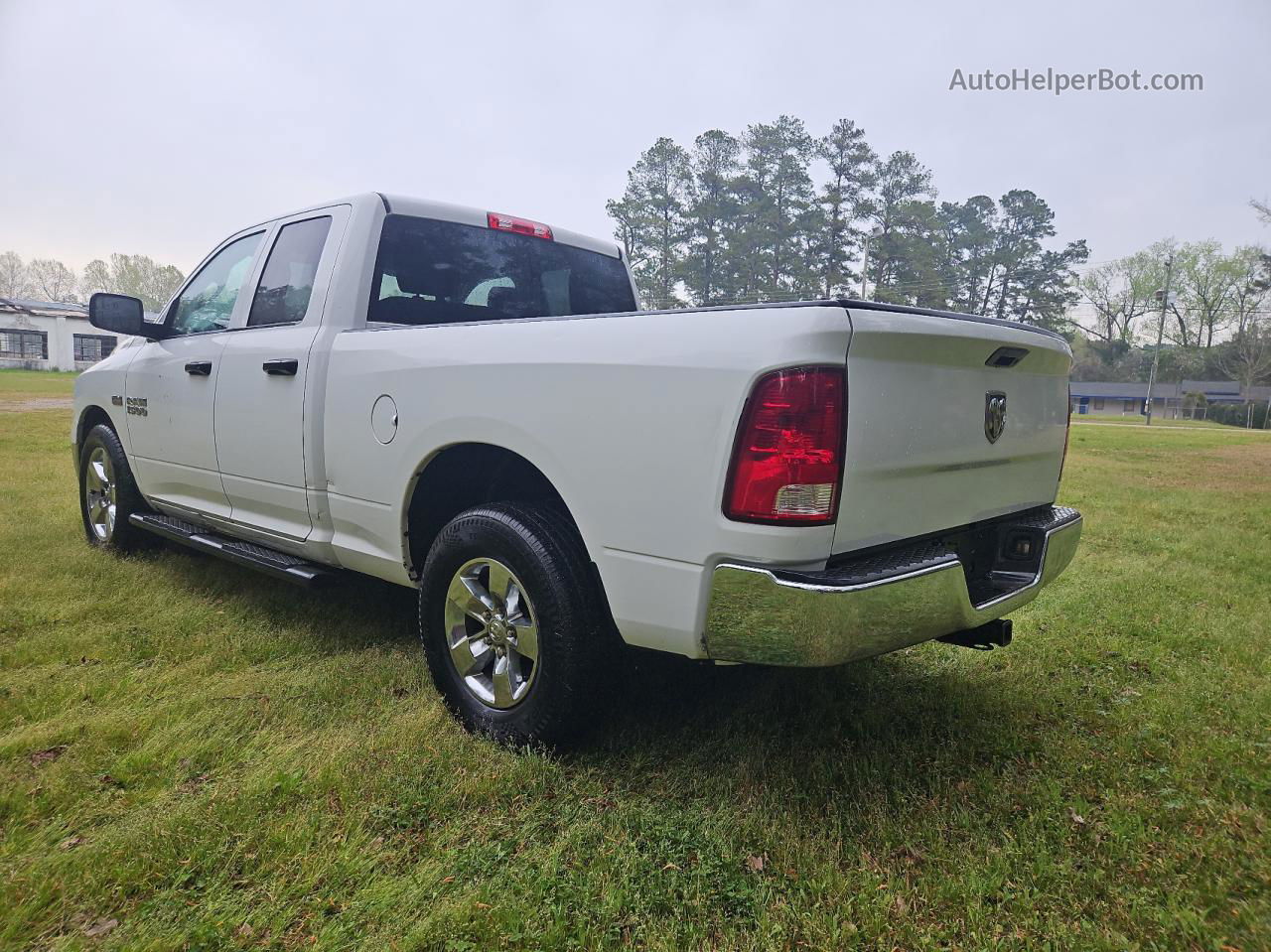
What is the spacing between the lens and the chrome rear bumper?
1899 mm

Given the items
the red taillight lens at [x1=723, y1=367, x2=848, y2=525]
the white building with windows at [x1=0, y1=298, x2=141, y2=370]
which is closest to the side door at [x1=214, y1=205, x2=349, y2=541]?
the red taillight lens at [x1=723, y1=367, x2=848, y2=525]

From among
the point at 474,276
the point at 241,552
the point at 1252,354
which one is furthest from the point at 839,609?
the point at 1252,354

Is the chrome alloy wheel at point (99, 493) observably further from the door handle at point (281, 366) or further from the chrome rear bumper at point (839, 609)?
the chrome rear bumper at point (839, 609)

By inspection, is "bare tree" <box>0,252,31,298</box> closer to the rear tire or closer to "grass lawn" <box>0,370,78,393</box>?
"grass lawn" <box>0,370,78,393</box>

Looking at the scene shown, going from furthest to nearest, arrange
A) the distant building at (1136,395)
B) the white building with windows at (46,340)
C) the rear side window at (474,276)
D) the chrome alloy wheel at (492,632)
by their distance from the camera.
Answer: the distant building at (1136,395)
the white building with windows at (46,340)
the rear side window at (474,276)
the chrome alloy wheel at (492,632)

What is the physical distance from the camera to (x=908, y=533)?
225cm

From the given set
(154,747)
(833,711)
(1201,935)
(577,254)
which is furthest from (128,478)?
(1201,935)

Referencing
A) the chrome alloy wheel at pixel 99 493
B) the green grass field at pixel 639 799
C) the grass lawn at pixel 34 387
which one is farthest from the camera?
the grass lawn at pixel 34 387

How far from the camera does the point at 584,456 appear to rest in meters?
2.27

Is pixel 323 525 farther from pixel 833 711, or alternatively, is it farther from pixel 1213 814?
pixel 1213 814

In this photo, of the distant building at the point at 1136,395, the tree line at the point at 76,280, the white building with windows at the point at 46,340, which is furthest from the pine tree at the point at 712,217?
the tree line at the point at 76,280

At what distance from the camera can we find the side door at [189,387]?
393 cm

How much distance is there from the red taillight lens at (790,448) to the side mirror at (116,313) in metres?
3.80

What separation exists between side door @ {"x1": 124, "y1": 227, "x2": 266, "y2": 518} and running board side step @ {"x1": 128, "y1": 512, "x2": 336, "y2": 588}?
12 centimetres
